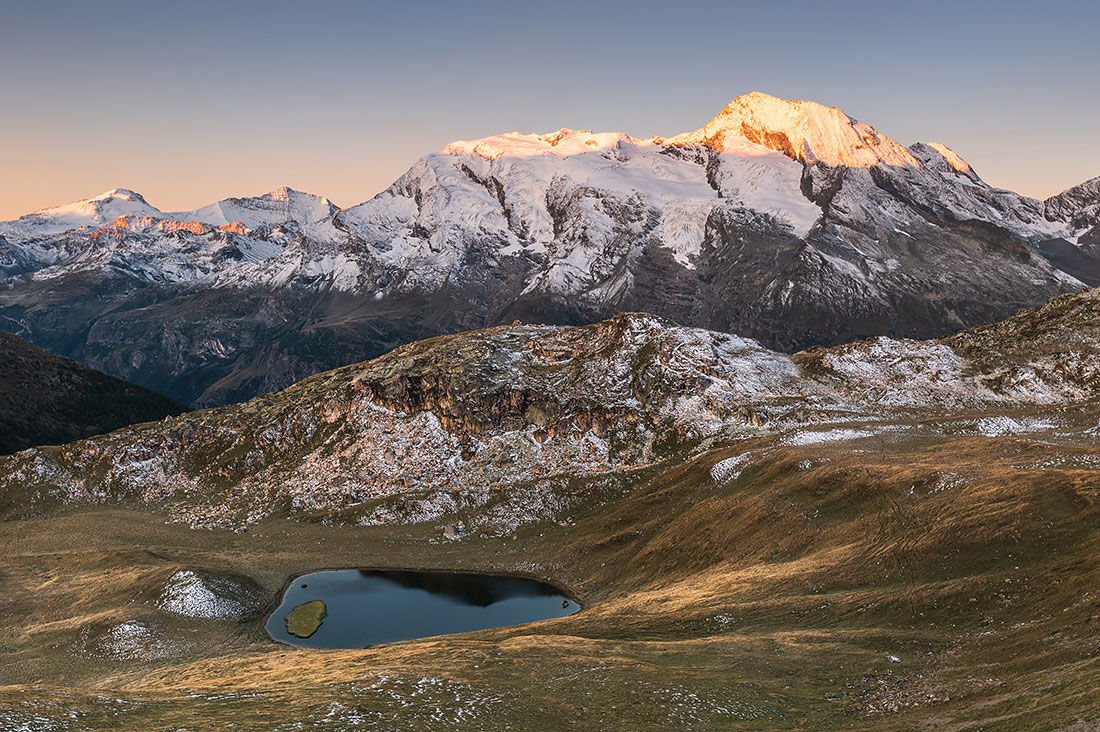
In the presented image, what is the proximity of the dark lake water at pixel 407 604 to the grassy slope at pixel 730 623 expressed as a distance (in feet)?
15.9

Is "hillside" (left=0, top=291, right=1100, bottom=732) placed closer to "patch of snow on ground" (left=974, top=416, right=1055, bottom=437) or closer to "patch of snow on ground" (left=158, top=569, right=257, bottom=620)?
"patch of snow on ground" (left=158, top=569, right=257, bottom=620)

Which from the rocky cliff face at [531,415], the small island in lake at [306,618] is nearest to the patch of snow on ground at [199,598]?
the small island in lake at [306,618]

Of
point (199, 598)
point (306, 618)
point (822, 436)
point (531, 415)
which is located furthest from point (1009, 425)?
point (199, 598)

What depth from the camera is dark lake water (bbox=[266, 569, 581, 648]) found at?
3696 inches

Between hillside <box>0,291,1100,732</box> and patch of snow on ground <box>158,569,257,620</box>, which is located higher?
hillside <box>0,291,1100,732</box>

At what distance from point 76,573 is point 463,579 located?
64022 millimetres

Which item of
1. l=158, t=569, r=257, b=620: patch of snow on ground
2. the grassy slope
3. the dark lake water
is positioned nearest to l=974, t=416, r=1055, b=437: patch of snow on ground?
the grassy slope

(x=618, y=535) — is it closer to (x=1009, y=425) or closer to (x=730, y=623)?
(x=730, y=623)

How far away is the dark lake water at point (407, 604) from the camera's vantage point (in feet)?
308

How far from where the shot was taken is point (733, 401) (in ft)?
512

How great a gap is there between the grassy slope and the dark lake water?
486 centimetres

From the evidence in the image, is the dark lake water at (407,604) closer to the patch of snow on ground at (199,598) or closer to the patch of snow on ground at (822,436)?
the patch of snow on ground at (199,598)

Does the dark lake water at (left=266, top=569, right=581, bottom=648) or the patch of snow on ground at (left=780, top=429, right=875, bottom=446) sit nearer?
the dark lake water at (left=266, top=569, right=581, bottom=648)

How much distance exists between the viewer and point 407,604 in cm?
10556
